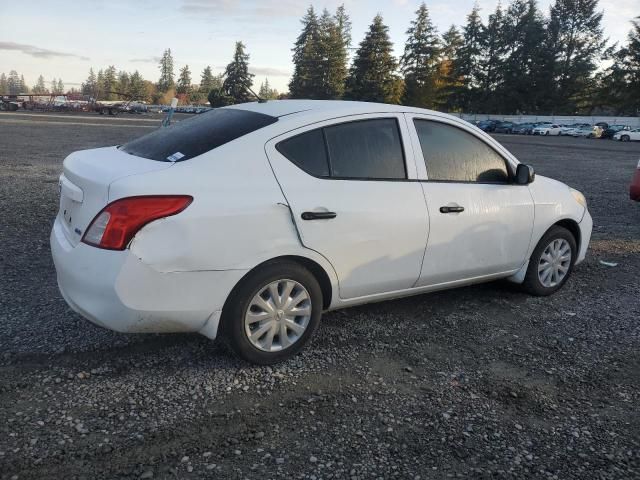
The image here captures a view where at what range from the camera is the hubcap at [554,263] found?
4.99m

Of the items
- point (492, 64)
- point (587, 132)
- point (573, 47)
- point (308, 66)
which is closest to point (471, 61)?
point (492, 64)

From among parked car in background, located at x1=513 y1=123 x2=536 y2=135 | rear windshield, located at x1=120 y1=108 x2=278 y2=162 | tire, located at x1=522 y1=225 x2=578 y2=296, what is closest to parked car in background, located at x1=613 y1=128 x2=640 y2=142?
parked car in background, located at x1=513 y1=123 x2=536 y2=135

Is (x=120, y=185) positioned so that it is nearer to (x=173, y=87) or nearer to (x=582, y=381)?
(x=582, y=381)

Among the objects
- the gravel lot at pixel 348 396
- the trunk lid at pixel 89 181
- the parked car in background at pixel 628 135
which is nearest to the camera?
the gravel lot at pixel 348 396

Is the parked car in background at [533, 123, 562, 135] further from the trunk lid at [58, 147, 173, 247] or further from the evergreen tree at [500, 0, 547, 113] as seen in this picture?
the trunk lid at [58, 147, 173, 247]

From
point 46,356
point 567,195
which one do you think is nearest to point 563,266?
point 567,195

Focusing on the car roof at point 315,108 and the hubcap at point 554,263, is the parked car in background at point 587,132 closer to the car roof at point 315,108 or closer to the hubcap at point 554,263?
the hubcap at point 554,263

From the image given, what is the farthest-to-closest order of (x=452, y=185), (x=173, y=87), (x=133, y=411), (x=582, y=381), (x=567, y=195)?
1. (x=173, y=87)
2. (x=567, y=195)
3. (x=452, y=185)
4. (x=582, y=381)
5. (x=133, y=411)

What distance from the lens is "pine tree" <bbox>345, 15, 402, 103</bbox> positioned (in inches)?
3206

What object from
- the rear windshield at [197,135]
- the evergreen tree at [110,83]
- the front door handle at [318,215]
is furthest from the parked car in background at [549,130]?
the evergreen tree at [110,83]

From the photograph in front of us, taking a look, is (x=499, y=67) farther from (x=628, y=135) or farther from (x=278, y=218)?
(x=278, y=218)

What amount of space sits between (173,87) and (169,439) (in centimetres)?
17132

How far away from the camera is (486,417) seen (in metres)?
3.09

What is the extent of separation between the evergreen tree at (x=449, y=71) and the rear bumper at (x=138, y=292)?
8602 cm
